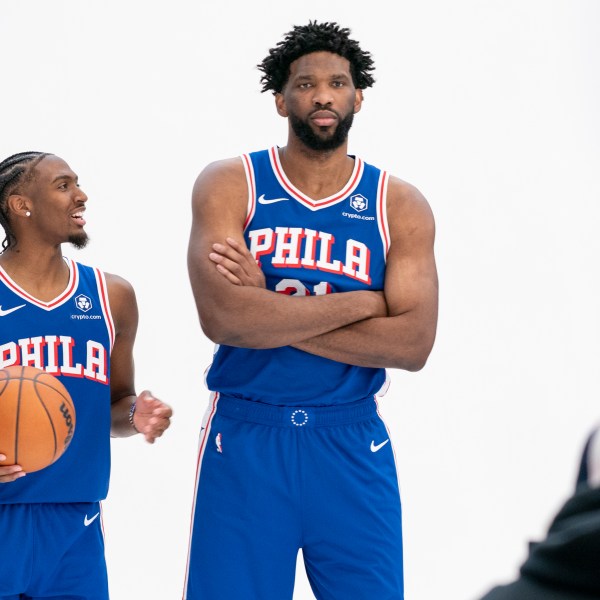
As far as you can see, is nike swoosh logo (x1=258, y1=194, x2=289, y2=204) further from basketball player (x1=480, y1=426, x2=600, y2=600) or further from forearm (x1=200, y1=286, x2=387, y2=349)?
basketball player (x1=480, y1=426, x2=600, y2=600)

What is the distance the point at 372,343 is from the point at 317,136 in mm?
601

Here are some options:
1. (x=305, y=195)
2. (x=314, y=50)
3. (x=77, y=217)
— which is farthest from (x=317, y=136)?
(x=77, y=217)

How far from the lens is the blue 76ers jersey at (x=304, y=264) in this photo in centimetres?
302

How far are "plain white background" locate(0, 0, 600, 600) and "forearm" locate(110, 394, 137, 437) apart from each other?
1.56m

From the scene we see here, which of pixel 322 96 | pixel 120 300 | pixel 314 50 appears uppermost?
pixel 314 50

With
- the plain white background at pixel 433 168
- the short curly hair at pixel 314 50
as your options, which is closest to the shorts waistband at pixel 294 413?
the short curly hair at pixel 314 50

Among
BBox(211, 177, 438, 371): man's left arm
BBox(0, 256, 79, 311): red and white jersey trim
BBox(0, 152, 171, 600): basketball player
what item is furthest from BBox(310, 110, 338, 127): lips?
BBox(0, 256, 79, 311): red and white jersey trim

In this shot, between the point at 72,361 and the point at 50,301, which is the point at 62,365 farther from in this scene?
the point at 50,301

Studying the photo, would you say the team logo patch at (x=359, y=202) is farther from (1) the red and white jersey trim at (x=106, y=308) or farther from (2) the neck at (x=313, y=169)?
(1) the red and white jersey trim at (x=106, y=308)

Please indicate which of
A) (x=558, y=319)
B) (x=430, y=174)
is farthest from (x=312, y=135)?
(x=558, y=319)

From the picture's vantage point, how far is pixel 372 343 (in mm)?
2926

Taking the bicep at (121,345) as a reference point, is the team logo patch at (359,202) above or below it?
above

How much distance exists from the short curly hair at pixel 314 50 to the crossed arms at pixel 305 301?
1.12ft

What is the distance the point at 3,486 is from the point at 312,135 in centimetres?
126
